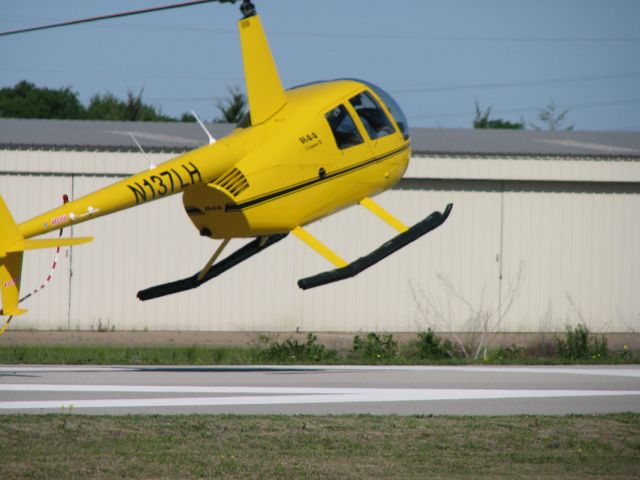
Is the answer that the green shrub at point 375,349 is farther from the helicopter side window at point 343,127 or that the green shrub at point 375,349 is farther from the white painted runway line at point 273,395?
the white painted runway line at point 273,395

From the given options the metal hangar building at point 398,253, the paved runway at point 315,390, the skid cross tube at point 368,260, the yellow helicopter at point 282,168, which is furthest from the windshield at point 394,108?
the metal hangar building at point 398,253

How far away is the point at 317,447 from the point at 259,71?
8.81 metres

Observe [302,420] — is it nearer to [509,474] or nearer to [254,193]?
[509,474]

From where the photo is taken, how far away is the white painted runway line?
14.7 m

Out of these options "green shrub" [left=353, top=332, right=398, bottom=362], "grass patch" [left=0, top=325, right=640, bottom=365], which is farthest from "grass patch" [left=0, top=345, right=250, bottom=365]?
A: "green shrub" [left=353, top=332, right=398, bottom=362]

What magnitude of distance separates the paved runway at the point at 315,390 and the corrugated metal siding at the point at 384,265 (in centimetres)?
989

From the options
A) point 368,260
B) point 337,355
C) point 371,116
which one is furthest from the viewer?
point 337,355

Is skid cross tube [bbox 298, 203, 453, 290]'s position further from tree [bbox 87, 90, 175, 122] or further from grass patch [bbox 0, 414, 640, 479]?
tree [bbox 87, 90, 175, 122]

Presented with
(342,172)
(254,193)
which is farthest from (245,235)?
(342,172)

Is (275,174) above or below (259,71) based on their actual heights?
below

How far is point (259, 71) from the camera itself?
19.2 meters

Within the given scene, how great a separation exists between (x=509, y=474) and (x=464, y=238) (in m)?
21.0

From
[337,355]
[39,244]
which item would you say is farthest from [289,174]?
[337,355]

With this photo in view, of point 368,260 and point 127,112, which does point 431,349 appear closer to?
point 368,260
